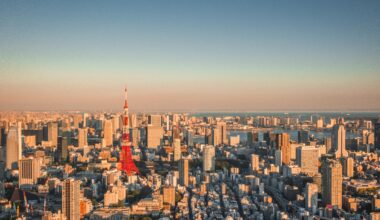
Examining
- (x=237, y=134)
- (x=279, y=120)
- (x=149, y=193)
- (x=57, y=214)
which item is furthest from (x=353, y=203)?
(x=237, y=134)

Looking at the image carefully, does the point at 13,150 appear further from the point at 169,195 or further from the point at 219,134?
the point at 219,134

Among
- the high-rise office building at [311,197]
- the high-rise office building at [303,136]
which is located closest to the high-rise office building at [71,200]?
the high-rise office building at [311,197]

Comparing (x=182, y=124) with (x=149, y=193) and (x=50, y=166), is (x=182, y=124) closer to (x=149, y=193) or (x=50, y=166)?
(x=50, y=166)

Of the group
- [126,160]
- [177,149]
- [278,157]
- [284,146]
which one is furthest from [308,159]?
[126,160]

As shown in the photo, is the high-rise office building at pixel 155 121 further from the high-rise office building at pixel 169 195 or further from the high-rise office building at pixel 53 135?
the high-rise office building at pixel 169 195

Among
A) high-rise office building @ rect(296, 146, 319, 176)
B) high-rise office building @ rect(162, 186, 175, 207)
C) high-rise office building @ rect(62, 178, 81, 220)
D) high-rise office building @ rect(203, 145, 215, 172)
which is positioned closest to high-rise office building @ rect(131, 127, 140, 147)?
high-rise office building @ rect(203, 145, 215, 172)
